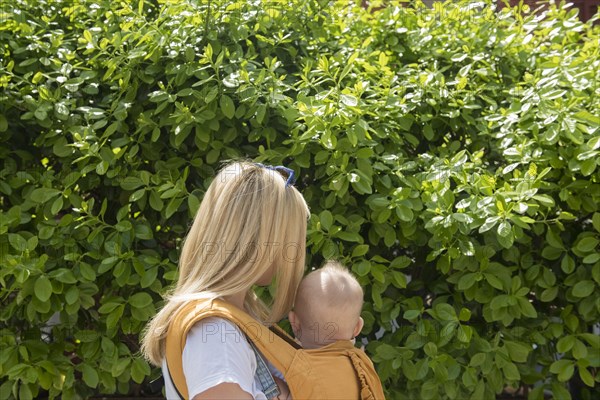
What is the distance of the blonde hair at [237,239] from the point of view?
6.89 ft

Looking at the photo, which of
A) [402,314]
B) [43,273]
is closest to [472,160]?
[402,314]

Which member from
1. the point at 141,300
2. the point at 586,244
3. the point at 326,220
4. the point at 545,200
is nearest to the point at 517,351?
the point at 586,244

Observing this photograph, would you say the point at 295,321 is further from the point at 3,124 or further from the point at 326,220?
the point at 3,124

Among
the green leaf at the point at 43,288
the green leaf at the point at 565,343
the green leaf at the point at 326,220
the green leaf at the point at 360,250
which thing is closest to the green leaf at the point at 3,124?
the green leaf at the point at 43,288

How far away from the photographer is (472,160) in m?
3.42

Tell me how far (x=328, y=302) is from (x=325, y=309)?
0.9 inches

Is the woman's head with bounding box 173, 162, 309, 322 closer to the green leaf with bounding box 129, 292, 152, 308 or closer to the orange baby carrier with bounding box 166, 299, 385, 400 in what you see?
the orange baby carrier with bounding box 166, 299, 385, 400

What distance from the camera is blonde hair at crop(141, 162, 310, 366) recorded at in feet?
6.89

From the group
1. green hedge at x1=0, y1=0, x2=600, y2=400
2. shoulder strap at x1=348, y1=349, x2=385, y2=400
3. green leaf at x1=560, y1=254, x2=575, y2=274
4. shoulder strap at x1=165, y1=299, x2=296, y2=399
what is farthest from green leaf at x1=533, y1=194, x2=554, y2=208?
shoulder strap at x1=165, y1=299, x2=296, y2=399

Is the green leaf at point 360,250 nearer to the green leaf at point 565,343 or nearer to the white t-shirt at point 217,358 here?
the green leaf at point 565,343

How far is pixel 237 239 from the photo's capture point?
2.11 meters

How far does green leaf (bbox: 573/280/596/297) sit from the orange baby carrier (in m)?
1.39

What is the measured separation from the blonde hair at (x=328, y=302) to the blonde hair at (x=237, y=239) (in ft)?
0.56

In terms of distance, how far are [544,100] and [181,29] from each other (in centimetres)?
151
